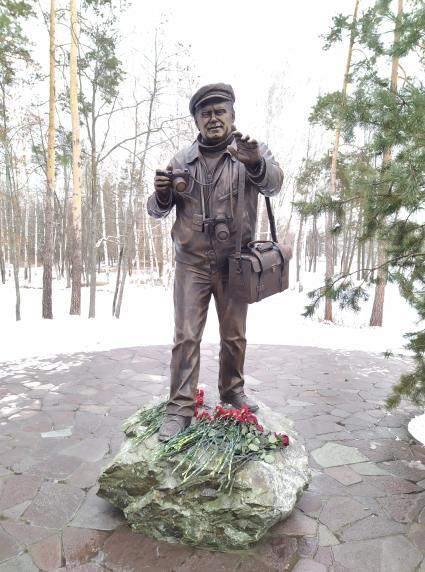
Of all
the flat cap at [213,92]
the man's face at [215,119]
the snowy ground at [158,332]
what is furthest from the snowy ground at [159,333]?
the flat cap at [213,92]

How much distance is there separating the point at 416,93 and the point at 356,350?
5340 mm

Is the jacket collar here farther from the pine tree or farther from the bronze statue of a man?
the pine tree

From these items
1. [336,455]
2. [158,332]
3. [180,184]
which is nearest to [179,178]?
[180,184]

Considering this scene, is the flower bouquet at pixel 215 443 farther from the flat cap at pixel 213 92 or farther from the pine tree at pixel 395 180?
the flat cap at pixel 213 92

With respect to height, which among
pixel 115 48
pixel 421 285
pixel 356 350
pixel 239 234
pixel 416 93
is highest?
pixel 115 48

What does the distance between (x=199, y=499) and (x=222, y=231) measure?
1581 mm

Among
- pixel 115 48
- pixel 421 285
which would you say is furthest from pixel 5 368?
pixel 115 48

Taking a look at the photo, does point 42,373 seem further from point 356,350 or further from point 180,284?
point 356,350

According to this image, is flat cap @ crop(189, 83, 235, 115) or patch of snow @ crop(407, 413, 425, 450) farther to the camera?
patch of snow @ crop(407, 413, 425, 450)

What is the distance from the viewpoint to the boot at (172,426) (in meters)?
2.50

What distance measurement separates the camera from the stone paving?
2.10m

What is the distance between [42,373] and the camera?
5426 mm

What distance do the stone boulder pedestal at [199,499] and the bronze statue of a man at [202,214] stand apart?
0.25 metres

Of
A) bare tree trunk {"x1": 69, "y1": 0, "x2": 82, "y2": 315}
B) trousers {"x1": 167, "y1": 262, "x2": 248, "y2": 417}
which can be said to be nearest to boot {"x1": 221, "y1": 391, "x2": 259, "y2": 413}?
trousers {"x1": 167, "y1": 262, "x2": 248, "y2": 417}
